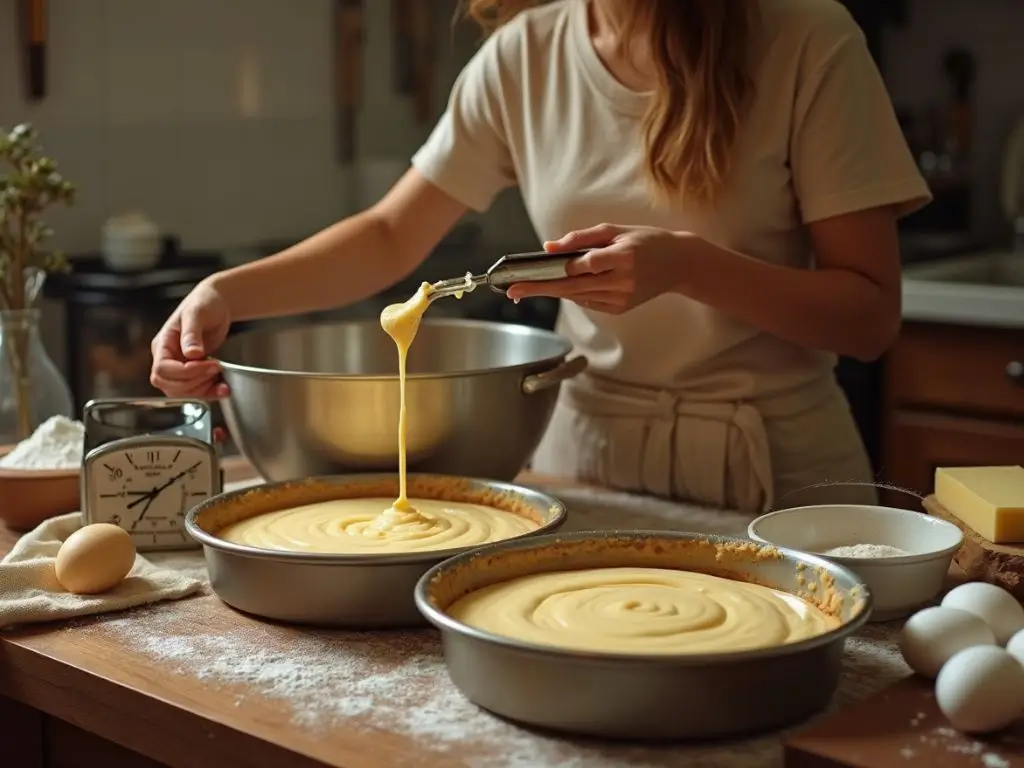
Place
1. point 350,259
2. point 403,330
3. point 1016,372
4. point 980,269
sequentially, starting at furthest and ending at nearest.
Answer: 1. point 980,269
2. point 1016,372
3. point 350,259
4. point 403,330

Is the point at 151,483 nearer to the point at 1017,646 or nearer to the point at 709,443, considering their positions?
the point at 709,443

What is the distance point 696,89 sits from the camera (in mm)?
1512

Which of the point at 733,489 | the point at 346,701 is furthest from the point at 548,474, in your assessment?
the point at 346,701

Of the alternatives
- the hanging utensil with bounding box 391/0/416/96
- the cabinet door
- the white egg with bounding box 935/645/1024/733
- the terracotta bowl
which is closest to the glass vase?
the terracotta bowl

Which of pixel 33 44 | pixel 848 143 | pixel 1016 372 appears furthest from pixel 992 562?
pixel 33 44

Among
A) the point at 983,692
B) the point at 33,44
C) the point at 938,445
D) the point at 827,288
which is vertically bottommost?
the point at 938,445

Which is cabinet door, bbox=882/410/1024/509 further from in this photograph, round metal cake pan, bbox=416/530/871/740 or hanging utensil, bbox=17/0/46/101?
hanging utensil, bbox=17/0/46/101

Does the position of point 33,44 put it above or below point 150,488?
above

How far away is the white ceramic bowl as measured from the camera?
1.13 m

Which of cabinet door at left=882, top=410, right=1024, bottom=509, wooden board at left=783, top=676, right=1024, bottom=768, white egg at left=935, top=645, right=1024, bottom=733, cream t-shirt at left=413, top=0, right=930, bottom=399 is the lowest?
cabinet door at left=882, top=410, right=1024, bottom=509

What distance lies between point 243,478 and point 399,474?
377 mm

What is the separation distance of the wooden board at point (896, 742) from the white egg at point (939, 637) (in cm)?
4

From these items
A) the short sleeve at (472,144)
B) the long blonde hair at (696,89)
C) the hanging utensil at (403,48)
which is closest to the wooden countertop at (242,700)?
the long blonde hair at (696,89)

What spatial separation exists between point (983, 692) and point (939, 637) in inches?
3.6
